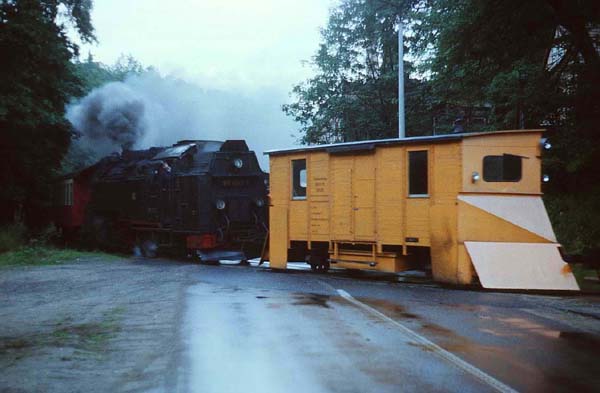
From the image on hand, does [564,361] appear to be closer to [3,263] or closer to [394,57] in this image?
[3,263]

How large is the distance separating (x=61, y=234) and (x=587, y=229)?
22366 millimetres

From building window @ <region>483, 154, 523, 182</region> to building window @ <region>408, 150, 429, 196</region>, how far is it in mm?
1197

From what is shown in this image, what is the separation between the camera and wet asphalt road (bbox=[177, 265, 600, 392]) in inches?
244

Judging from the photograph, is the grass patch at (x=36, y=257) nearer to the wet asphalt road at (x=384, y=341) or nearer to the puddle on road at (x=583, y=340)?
the wet asphalt road at (x=384, y=341)

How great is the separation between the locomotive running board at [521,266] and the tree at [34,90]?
17013 mm

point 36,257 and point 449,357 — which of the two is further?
point 36,257

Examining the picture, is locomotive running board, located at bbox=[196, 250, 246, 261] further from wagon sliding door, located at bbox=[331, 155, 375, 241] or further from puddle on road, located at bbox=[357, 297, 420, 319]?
puddle on road, located at bbox=[357, 297, 420, 319]

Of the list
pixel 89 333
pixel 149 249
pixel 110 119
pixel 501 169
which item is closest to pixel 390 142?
pixel 501 169

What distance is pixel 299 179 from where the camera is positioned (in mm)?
17453

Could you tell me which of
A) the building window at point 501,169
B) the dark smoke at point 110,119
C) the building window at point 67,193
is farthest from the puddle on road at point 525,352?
the dark smoke at point 110,119

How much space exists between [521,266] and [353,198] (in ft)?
13.5

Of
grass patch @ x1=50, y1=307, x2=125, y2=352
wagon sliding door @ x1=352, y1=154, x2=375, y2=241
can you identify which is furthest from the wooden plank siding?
grass patch @ x1=50, y1=307, x2=125, y2=352

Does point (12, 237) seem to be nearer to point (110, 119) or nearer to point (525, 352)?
point (110, 119)

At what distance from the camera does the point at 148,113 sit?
113 ft
